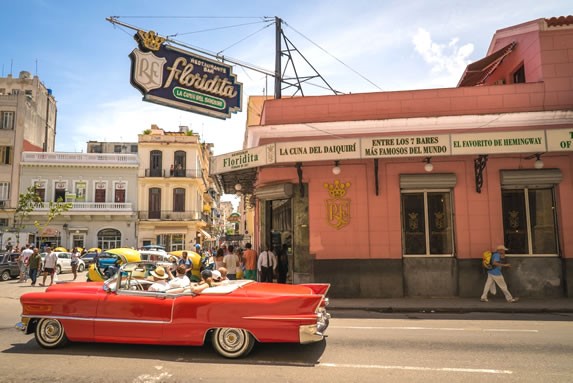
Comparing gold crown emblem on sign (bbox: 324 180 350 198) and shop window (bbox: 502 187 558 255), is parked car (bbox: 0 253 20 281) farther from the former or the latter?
shop window (bbox: 502 187 558 255)

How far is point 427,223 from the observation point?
42.1 feet

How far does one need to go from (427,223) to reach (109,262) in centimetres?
1640

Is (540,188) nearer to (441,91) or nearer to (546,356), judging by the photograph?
(441,91)

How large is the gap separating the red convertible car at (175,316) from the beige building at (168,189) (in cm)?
3377

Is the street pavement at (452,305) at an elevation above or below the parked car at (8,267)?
below

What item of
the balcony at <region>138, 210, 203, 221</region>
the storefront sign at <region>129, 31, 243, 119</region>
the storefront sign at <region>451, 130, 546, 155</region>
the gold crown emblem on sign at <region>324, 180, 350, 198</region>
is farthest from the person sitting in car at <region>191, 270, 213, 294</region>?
the balcony at <region>138, 210, 203, 221</region>

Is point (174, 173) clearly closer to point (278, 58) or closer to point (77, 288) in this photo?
point (278, 58)

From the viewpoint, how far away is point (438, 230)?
42.0ft

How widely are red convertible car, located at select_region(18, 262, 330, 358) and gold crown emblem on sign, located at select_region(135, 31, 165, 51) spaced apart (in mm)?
7866

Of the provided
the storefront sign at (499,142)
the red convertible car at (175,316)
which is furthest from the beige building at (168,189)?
the red convertible car at (175,316)

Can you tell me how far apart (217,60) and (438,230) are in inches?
350

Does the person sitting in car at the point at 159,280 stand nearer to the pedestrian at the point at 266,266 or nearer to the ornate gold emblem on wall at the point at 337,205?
the pedestrian at the point at 266,266

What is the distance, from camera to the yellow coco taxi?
14.4 m

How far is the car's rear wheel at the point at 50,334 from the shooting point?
6340 millimetres
